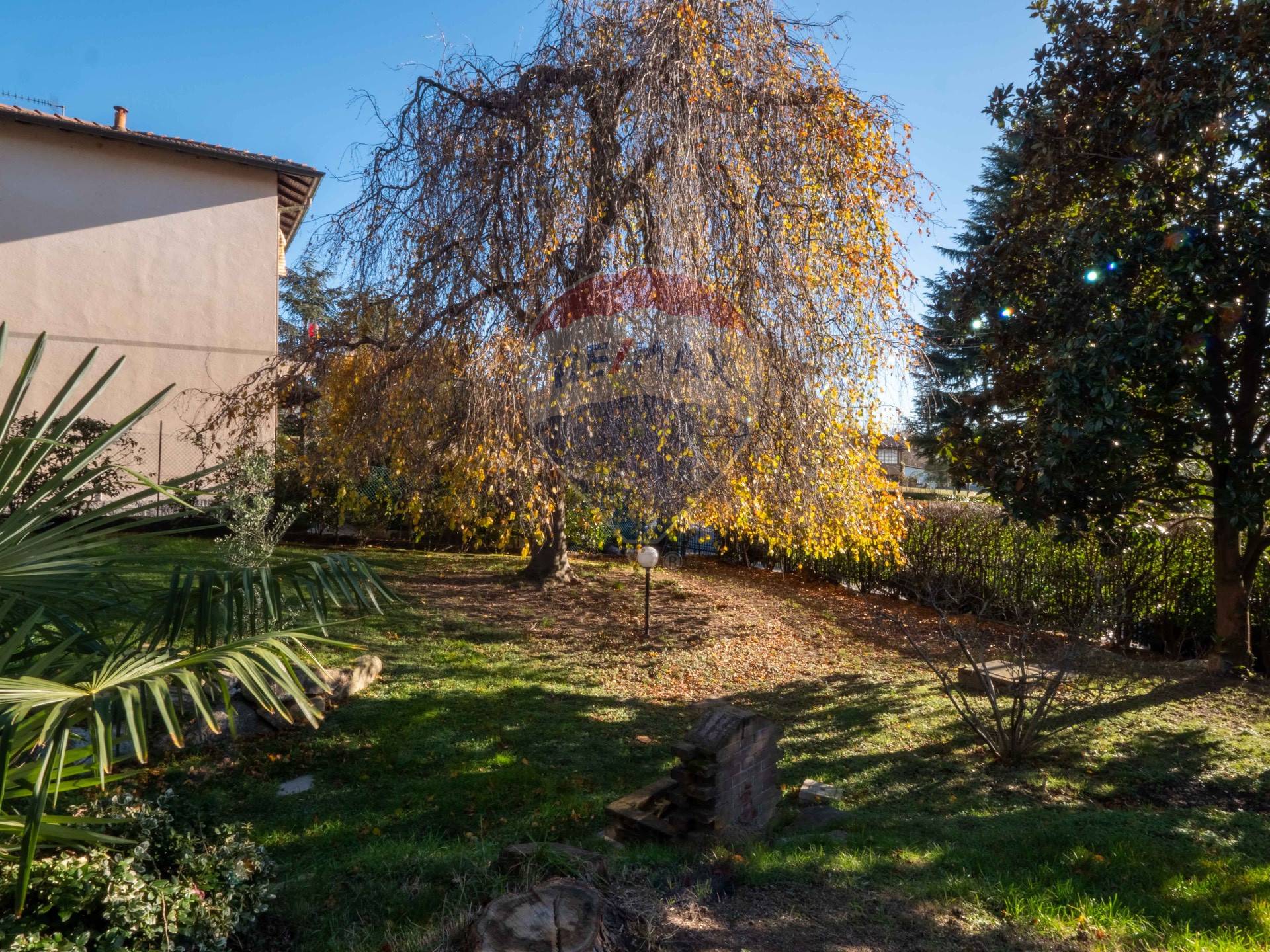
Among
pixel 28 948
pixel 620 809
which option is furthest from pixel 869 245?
pixel 28 948

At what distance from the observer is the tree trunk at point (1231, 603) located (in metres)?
8.09

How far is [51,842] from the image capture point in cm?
273

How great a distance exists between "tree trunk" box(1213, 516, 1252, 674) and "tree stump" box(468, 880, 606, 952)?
7.98 metres

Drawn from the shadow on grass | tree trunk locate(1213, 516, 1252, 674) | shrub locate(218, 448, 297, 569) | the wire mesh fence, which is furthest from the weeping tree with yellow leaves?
the wire mesh fence

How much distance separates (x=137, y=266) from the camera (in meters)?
15.2

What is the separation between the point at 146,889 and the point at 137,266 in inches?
611

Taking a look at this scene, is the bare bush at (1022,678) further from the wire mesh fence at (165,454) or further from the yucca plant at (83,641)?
the wire mesh fence at (165,454)

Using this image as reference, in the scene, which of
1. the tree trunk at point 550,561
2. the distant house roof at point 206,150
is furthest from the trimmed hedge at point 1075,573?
the distant house roof at point 206,150

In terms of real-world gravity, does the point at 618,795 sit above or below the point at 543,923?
below

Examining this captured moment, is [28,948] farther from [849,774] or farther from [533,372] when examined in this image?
[533,372]

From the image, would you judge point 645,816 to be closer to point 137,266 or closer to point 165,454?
point 165,454

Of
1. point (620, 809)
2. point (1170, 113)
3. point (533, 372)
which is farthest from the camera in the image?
point (533, 372)

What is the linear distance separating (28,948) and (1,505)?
56.7 inches

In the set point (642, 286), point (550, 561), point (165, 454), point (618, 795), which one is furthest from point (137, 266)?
point (618, 795)
